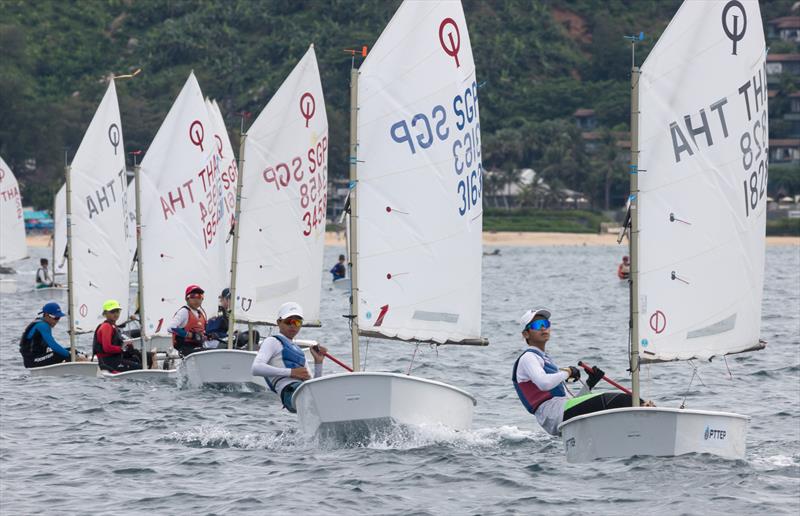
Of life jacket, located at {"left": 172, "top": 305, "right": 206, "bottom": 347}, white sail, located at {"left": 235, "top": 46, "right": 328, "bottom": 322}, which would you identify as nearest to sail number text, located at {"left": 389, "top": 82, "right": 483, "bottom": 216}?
white sail, located at {"left": 235, "top": 46, "right": 328, "bottom": 322}

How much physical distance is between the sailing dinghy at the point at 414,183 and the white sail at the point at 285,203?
18.7 feet

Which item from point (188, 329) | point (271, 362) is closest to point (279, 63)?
point (188, 329)

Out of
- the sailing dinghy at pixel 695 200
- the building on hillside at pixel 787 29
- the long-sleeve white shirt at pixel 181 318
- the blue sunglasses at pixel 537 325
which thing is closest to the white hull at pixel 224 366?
the long-sleeve white shirt at pixel 181 318

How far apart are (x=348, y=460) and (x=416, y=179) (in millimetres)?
3558

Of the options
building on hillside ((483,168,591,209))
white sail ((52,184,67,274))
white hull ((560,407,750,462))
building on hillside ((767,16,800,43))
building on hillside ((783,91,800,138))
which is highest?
building on hillside ((767,16,800,43))

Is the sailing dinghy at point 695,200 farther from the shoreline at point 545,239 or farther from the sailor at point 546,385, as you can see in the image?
the shoreline at point 545,239

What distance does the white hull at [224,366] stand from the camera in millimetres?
22328

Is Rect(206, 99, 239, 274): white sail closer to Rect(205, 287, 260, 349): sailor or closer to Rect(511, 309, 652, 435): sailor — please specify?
Rect(205, 287, 260, 349): sailor

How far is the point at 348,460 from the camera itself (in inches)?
632

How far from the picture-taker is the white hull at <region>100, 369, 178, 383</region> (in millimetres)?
23234

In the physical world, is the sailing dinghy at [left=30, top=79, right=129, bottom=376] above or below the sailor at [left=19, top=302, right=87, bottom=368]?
above

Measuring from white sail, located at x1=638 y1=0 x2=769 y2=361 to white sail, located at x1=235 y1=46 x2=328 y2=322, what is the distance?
8.41 metres

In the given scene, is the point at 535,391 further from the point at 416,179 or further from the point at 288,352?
the point at 416,179

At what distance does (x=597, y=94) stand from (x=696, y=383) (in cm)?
13761
